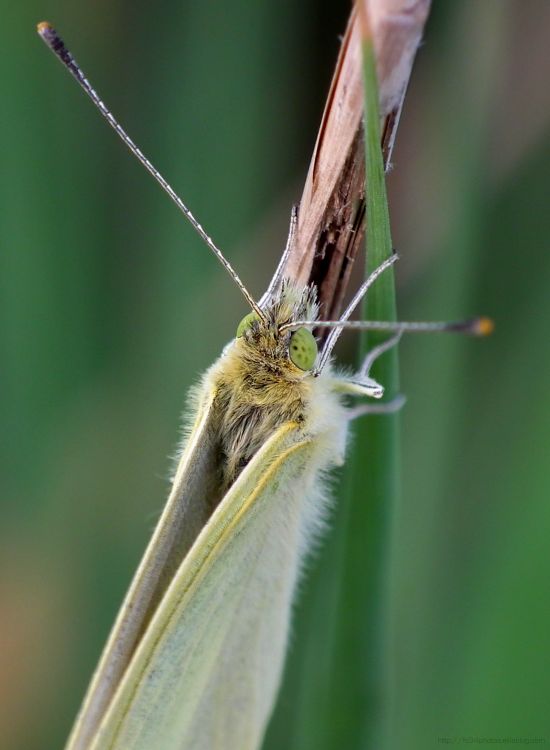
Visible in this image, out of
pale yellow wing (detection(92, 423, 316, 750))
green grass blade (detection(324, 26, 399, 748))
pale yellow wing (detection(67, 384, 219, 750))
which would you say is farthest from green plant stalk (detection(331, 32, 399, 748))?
pale yellow wing (detection(67, 384, 219, 750))

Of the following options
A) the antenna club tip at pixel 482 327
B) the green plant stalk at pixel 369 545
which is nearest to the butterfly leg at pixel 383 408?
the green plant stalk at pixel 369 545

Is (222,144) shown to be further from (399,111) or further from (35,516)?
(35,516)

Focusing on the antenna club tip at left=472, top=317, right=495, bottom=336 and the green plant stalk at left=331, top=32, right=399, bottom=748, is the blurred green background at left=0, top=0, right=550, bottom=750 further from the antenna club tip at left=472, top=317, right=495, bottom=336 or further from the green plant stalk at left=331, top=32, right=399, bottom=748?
the antenna club tip at left=472, top=317, right=495, bottom=336

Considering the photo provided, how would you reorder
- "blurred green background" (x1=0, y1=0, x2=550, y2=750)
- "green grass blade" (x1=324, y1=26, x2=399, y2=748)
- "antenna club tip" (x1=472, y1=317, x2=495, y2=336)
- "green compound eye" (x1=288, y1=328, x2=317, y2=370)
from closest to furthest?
"antenna club tip" (x1=472, y1=317, x2=495, y2=336) < "green grass blade" (x1=324, y1=26, x2=399, y2=748) < "green compound eye" (x1=288, y1=328, x2=317, y2=370) < "blurred green background" (x1=0, y1=0, x2=550, y2=750)

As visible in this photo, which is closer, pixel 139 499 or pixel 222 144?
pixel 222 144

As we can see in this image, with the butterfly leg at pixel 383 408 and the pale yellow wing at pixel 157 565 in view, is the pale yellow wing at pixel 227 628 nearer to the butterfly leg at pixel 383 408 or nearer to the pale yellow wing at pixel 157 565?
Answer: the pale yellow wing at pixel 157 565

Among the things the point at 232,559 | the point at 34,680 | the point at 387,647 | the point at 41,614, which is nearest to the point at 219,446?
the point at 232,559
